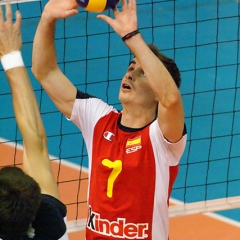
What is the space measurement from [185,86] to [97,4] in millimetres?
3511

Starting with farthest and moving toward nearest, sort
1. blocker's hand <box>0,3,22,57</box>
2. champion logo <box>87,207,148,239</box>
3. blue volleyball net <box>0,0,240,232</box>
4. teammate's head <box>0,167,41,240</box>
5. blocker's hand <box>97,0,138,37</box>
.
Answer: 1. blue volleyball net <box>0,0,240,232</box>
2. champion logo <box>87,207,148,239</box>
3. blocker's hand <box>97,0,138,37</box>
4. blocker's hand <box>0,3,22,57</box>
5. teammate's head <box>0,167,41,240</box>

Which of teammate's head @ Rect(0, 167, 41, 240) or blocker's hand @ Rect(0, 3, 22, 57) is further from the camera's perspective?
blocker's hand @ Rect(0, 3, 22, 57)

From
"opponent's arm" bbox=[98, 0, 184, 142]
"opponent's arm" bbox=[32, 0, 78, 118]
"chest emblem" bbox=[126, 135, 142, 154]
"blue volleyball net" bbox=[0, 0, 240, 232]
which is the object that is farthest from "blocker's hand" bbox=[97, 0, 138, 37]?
"blue volleyball net" bbox=[0, 0, 240, 232]

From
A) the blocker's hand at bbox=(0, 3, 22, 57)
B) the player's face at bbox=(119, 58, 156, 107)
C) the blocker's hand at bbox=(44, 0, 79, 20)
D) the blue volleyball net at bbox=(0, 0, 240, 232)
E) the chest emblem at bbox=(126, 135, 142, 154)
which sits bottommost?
the blue volleyball net at bbox=(0, 0, 240, 232)

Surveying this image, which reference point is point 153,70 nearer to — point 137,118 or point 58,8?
point 137,118

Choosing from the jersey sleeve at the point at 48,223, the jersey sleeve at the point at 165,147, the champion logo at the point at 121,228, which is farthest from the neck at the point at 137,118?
the jersey sleeve at the point at 48,223

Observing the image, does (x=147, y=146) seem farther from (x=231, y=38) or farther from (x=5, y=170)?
Result: (x=231, y=38)

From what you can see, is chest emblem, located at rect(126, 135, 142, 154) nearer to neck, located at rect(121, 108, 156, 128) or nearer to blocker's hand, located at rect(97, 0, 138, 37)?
neck, located at rect(121, 108, 156, 128)

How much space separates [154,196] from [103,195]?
249 mm

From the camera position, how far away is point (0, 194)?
184cm

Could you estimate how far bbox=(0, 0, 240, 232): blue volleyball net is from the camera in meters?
5.02

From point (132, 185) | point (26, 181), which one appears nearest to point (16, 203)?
point (26, 181)

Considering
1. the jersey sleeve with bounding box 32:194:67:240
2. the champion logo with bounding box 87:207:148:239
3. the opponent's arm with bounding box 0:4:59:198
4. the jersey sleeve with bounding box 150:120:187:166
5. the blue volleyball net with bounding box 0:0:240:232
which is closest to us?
the jersey sleeve with bounding box 32:194:67:240

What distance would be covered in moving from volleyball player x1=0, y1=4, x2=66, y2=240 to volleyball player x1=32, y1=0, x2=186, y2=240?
0.36 m
